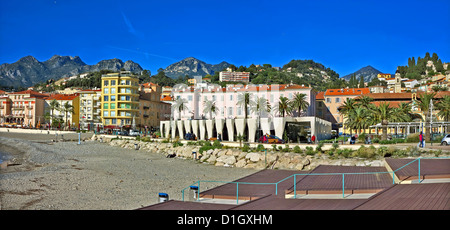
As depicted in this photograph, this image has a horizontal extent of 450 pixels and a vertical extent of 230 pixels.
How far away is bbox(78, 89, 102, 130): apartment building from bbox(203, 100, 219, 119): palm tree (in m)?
37.4

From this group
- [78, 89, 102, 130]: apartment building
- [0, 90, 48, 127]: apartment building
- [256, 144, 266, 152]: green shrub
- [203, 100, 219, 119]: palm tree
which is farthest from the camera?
[0, 90, 48, 127]: apartment building

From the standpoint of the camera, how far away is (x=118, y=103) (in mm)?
79125

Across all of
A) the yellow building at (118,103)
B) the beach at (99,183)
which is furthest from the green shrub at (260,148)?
the yellow building at (118,103)

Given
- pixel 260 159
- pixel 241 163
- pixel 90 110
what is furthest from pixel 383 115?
pixel 90 110

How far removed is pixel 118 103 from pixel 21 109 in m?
35.4

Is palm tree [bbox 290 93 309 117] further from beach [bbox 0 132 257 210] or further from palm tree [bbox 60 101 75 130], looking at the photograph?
palm tree [bbox 60 101 75 130]

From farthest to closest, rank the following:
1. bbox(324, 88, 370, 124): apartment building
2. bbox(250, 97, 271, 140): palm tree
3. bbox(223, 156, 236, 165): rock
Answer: bbox(324, 88, 370, 124): apartment building
bbox(250, 97, 271, 140): palm tree
bbox(223, 156, 236, 165): rock

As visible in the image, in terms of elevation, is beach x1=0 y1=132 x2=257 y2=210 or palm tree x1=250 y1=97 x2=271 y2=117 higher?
palm tree x1=250 y1=97 x2=271 y2=117

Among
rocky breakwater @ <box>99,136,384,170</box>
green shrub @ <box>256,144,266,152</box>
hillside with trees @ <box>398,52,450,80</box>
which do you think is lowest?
rocky breakwater @ <box>99,136,384,170</box>

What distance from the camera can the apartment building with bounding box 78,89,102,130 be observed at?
89000 mm

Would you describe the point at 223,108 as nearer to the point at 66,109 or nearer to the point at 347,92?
the point at 347,92

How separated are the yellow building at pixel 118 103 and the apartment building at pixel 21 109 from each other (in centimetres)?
2840

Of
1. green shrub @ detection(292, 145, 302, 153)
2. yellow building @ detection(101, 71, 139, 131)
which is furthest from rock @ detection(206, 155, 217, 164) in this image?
yellow building @ detection(101, 71, 139, 131)
